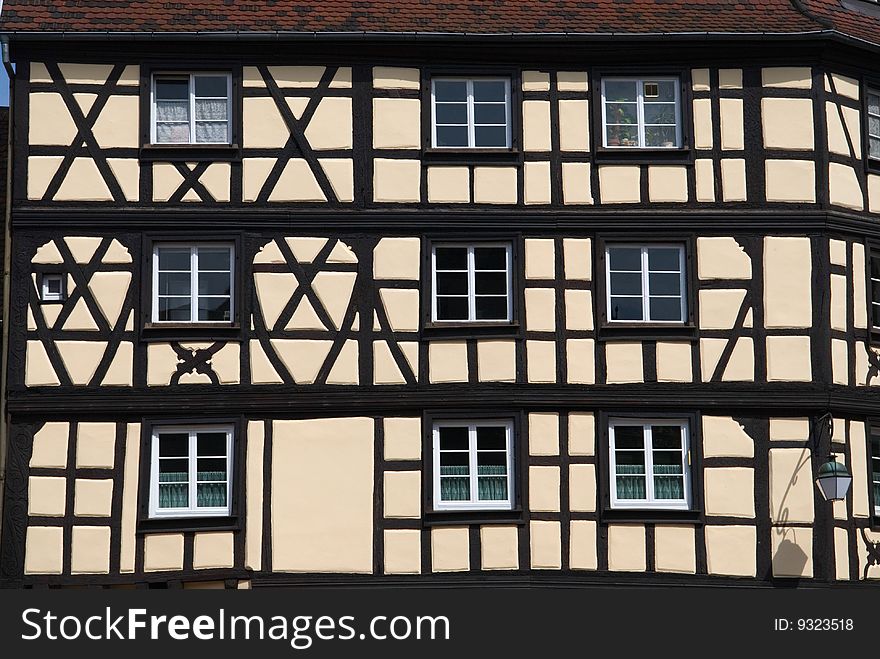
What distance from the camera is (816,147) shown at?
939 inches

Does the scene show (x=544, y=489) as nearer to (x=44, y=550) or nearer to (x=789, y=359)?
(x=789, y=359)

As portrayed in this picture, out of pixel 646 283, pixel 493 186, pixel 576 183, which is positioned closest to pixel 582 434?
pixel 646 283

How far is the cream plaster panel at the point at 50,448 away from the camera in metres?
22.9

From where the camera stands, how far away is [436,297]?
23.5 meters

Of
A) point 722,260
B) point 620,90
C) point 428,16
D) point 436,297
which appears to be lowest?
point 436,297

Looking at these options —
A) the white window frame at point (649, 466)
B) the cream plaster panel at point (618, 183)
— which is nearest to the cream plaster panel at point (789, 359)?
the white window frame at point (649, 466)

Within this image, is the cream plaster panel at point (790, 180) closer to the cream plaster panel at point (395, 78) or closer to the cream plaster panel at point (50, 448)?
the cream plaster panel at point (395, 78)

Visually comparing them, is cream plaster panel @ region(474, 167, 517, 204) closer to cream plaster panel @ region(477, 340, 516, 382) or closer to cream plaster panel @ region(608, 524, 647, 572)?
cream plaster panel @ region(477, 340, 516, 382)

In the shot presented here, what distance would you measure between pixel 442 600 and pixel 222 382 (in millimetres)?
4463

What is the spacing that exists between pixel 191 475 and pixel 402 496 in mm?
2620

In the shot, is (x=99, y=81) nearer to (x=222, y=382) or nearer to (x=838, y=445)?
(x=222, y=382)

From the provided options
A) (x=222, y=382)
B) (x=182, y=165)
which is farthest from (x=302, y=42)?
(x=222, y=382)

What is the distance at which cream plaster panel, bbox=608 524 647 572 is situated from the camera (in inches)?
898

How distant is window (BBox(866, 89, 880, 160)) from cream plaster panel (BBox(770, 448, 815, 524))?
4263mm
